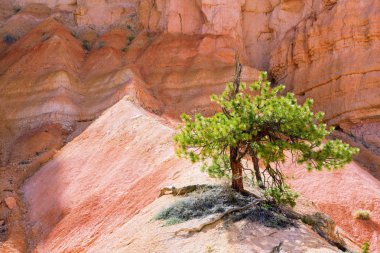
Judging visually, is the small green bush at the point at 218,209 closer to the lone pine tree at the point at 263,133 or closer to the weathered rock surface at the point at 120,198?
the weathered rock surface at the point at 120,198

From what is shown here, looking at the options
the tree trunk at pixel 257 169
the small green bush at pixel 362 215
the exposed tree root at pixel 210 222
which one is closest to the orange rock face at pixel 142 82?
the small green bush at pixel 362 215

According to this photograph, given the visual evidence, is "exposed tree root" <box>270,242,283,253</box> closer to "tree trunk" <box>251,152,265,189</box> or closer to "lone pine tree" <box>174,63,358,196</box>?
"lone pine tree" <box>174,63,358,196</box>

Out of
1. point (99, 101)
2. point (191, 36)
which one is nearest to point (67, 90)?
point (99, 101)

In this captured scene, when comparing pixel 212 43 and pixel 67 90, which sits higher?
pixel 212 43

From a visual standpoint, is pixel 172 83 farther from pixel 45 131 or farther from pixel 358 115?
pixel 358 115

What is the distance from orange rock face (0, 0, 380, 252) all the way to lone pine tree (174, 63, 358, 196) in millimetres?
4473

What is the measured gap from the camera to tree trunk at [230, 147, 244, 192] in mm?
13175

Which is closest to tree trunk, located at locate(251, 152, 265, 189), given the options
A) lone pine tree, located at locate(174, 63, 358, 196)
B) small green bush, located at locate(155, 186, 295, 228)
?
lone pine tree, located at locate(174, 63, 358, 196)

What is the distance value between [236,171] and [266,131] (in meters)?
1.30

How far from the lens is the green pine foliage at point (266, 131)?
1213 centimetres

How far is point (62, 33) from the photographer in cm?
Answer: 3497

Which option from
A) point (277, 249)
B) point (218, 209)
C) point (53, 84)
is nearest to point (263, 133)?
point (218, 209)

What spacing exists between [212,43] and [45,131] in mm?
11450

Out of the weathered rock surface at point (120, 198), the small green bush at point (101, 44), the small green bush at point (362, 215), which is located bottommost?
the small green bush at point (362, 215)
